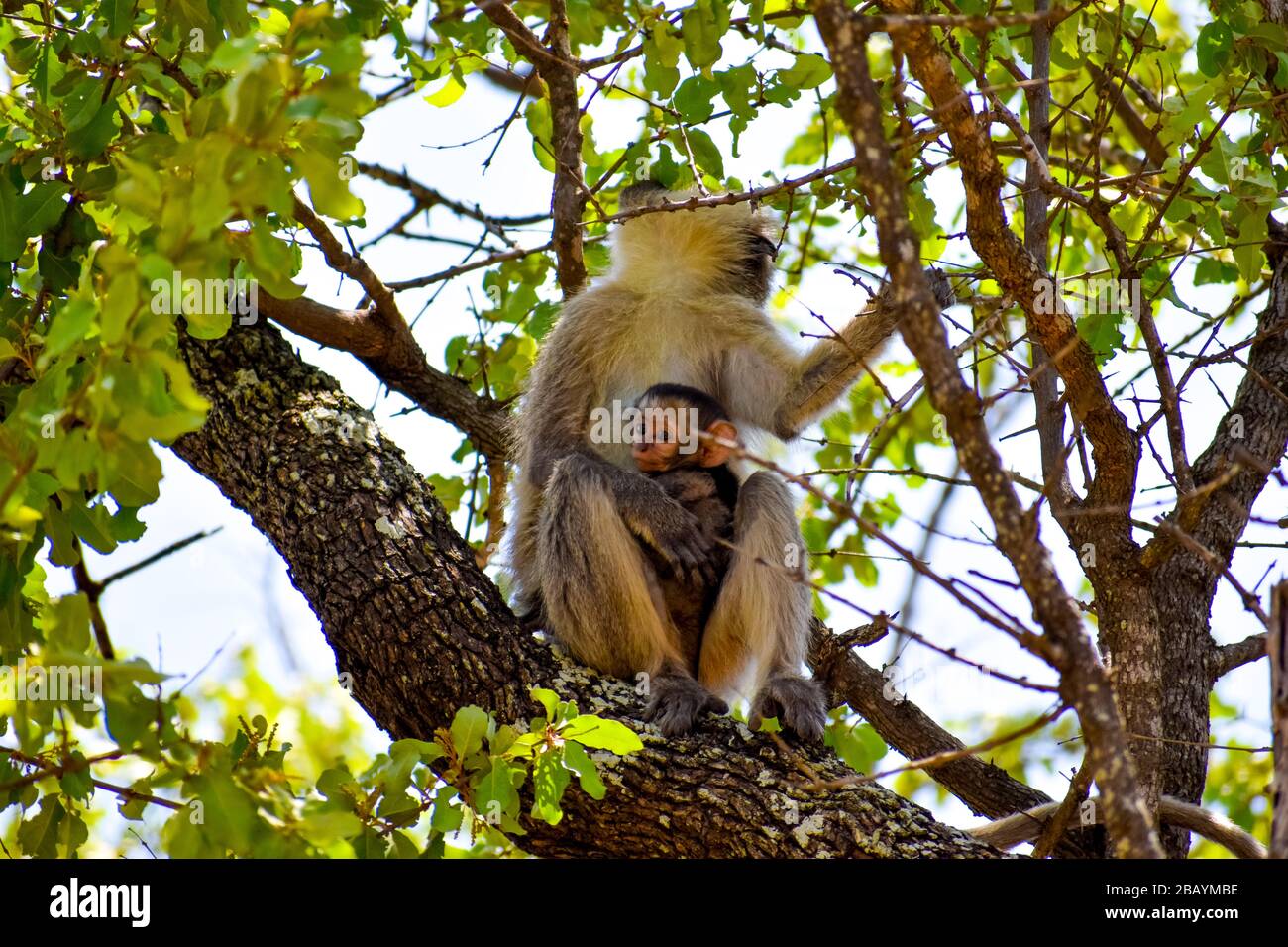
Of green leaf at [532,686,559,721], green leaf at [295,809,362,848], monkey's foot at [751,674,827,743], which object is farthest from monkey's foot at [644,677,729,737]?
green leaf at [295,809,362,848]

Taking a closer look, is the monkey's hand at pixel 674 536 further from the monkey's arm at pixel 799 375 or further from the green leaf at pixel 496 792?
the green leaf at pixel 496 792

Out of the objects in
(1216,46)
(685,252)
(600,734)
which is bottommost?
(600,734)

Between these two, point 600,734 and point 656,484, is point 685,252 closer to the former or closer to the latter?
point 656,484

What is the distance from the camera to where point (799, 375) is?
241 inches

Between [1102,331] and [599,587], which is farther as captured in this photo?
[599,587]

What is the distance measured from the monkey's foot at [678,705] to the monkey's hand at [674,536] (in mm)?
584

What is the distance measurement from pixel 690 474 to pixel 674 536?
0.46 meters

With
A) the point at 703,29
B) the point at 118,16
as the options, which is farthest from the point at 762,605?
the point at 118,16

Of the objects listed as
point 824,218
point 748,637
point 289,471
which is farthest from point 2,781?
point 824,218

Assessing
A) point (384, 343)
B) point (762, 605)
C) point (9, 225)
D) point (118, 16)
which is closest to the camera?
point (9, 225)

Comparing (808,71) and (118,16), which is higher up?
(118,16)

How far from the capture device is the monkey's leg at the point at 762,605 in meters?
5.35

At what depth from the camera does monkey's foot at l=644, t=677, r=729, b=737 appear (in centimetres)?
456
